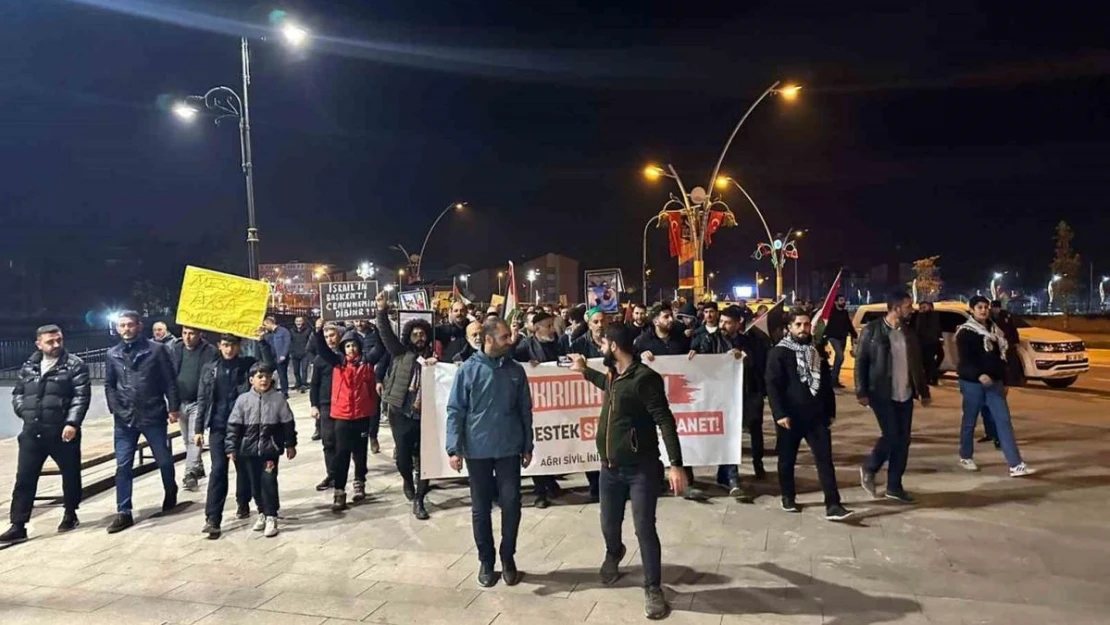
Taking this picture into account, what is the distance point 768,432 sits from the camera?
10.7 meters

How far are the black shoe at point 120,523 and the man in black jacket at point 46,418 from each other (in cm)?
47

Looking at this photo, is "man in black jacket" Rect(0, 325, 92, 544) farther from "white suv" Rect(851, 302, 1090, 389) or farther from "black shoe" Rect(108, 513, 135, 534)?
"white suv" Rect(851, 302, 1090, 389)

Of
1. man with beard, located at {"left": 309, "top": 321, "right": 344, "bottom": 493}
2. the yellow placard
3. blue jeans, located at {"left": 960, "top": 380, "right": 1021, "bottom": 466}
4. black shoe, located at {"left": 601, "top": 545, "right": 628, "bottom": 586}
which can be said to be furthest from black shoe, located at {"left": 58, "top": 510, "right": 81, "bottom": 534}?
blue jeans, located at {"left": 960, "top": 380, "right": 1021, "bottom": 466}

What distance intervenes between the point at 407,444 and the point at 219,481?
5.56ft

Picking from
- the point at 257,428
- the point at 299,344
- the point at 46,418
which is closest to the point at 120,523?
the point at 46,418

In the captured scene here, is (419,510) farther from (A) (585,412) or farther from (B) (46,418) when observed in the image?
(B) (46,418)

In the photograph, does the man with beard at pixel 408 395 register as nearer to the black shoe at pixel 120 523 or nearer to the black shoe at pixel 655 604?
the black shoe at pixel 120 523

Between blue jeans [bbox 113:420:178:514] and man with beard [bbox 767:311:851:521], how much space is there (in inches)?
227

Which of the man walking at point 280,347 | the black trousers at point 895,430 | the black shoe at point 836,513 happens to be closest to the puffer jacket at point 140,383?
the black shoe at point 836,513

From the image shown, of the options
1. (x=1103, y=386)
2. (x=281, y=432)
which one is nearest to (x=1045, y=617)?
(x=281, y=432)

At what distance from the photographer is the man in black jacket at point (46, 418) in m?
6.55

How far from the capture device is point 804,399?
20.7ft

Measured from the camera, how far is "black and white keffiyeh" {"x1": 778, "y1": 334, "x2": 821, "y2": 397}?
630 cm

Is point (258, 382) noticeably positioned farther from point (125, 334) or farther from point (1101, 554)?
point (1101, 554)
